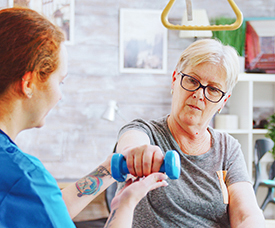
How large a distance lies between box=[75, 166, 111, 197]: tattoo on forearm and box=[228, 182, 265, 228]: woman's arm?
49 cm

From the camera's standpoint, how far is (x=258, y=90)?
3080 millimetres

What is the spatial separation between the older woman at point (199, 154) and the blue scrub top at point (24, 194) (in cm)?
44

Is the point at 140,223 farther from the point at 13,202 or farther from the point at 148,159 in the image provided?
the point at 13,202

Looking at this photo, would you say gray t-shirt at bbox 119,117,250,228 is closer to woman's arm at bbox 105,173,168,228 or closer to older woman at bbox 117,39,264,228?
older woman at bbox 117,39,264,228

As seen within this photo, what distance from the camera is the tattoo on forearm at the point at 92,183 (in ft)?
3.33

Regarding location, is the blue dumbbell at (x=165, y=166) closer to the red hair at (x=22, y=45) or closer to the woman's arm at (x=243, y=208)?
the red hair at (x=22, y=45)

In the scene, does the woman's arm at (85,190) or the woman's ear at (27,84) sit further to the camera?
the woman's arm at (85,190)

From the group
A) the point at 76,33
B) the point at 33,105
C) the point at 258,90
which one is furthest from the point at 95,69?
the point at 33,105

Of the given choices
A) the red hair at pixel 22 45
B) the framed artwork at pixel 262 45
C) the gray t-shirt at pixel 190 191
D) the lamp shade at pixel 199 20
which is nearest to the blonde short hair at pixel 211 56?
the gray t-shirt at pixel 190 191

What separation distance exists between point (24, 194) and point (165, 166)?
0.31 meters

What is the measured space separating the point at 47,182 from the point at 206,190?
695mm

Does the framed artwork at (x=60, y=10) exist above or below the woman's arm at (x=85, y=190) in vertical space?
above

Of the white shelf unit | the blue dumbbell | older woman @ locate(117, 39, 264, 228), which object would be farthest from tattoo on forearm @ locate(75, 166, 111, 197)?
the white shelf unit

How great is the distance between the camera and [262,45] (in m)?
2.94
